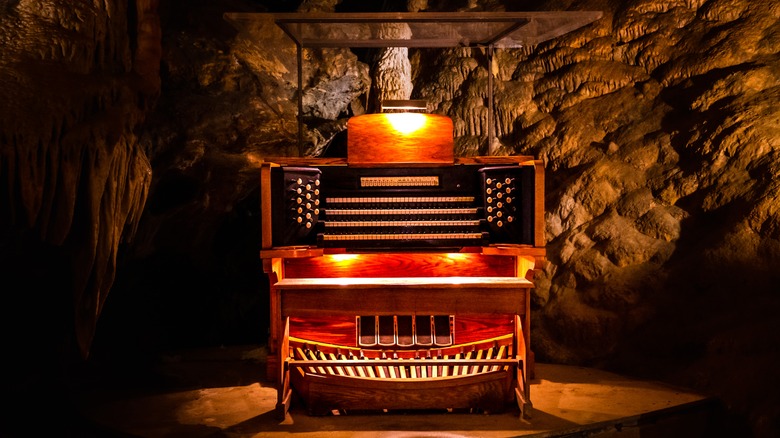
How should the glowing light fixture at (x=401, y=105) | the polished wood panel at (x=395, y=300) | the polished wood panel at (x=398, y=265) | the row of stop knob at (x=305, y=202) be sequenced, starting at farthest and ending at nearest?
the polished wood panel at (x=398, y=265) → the glowing light fixture at (x=401, y=105) → the row of stop knob at (x=305, y=202) → the polished wood panel at (x=395, y=300)

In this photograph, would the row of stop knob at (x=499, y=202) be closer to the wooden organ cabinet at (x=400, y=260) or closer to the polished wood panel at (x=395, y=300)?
the wooden organ cabinet at (x=400, y=260)

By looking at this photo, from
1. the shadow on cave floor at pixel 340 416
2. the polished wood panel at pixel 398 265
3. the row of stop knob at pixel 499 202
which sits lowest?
the shadow on cave floor at pixel 340 416

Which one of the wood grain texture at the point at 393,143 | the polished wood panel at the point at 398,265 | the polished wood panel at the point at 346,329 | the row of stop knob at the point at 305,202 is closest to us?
the row of stop knob at the point at 305,202

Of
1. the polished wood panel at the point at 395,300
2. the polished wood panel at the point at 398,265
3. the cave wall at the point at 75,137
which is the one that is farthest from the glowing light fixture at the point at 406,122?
the cave wall at the point at 75,137

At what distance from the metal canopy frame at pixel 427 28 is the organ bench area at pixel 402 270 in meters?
1.04

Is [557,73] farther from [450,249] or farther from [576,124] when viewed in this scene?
[450,249]

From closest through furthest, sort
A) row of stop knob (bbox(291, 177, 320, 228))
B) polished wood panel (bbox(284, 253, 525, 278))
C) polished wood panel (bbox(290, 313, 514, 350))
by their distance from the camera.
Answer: row of stop knob (bbox(291, 177, 320, 228)), polished wood panel (bbox(284, 253, 525, 278)), polished wood panel (bbox(290, 313, 514, 350))

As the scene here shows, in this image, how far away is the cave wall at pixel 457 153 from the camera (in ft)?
14.3

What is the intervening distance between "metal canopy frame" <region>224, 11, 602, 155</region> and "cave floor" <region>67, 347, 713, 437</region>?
2078 millimetres

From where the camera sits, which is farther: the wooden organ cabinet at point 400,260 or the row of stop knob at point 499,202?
the row of stop knob at point 499,202

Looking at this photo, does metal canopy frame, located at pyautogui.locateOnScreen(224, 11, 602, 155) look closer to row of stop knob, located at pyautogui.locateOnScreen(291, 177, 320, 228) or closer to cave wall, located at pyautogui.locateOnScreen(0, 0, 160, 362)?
cave wall, located at pyautogui.locateOnScreen(0, 0, 160, 362)

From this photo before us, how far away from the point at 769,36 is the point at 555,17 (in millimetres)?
2282

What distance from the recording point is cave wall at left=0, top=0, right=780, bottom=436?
14.3 ft

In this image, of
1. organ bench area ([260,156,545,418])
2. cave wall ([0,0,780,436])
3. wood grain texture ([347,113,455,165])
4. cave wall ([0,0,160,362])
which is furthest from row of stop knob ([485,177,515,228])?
cave wall ([0,0,160,362])
